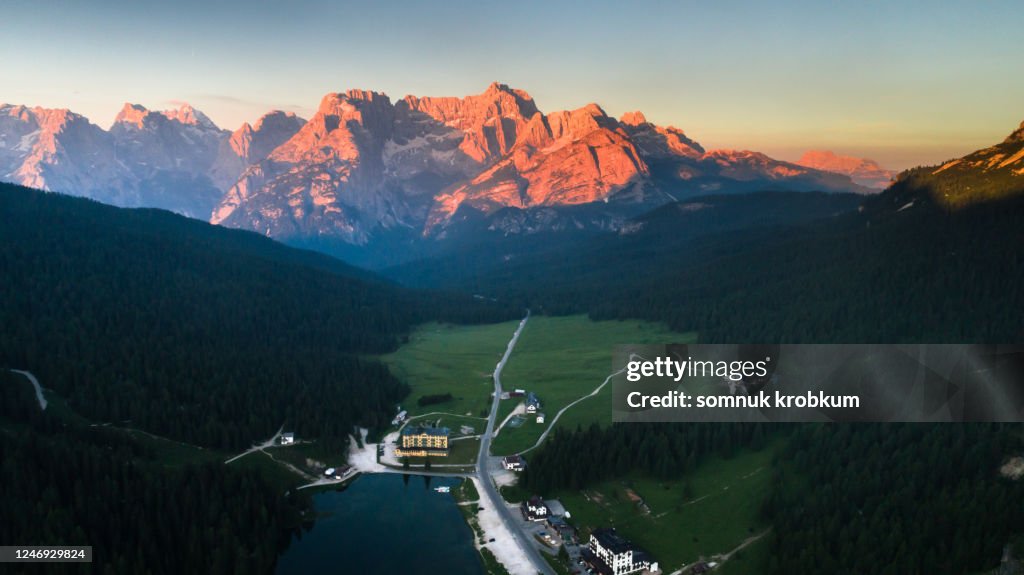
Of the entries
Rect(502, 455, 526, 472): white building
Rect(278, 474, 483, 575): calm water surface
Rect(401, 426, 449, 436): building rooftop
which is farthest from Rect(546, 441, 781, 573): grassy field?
Rect(401, 426, 449, 436): building rooftop

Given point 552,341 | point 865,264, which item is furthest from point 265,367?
point 865,264

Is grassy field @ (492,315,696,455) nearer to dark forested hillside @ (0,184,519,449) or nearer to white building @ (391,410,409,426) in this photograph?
white building @ (391,410,409,426)

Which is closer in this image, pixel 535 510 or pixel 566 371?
pixel 535 510

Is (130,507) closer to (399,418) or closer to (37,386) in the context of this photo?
(37,386)

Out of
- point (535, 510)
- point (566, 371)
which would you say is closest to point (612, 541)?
point (535, 510)

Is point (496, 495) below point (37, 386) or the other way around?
below

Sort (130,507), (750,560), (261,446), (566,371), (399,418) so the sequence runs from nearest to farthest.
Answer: (750,560), (130,507), (261,446), (399,418), (566,371)

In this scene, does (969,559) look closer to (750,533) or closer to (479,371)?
(750,533)
